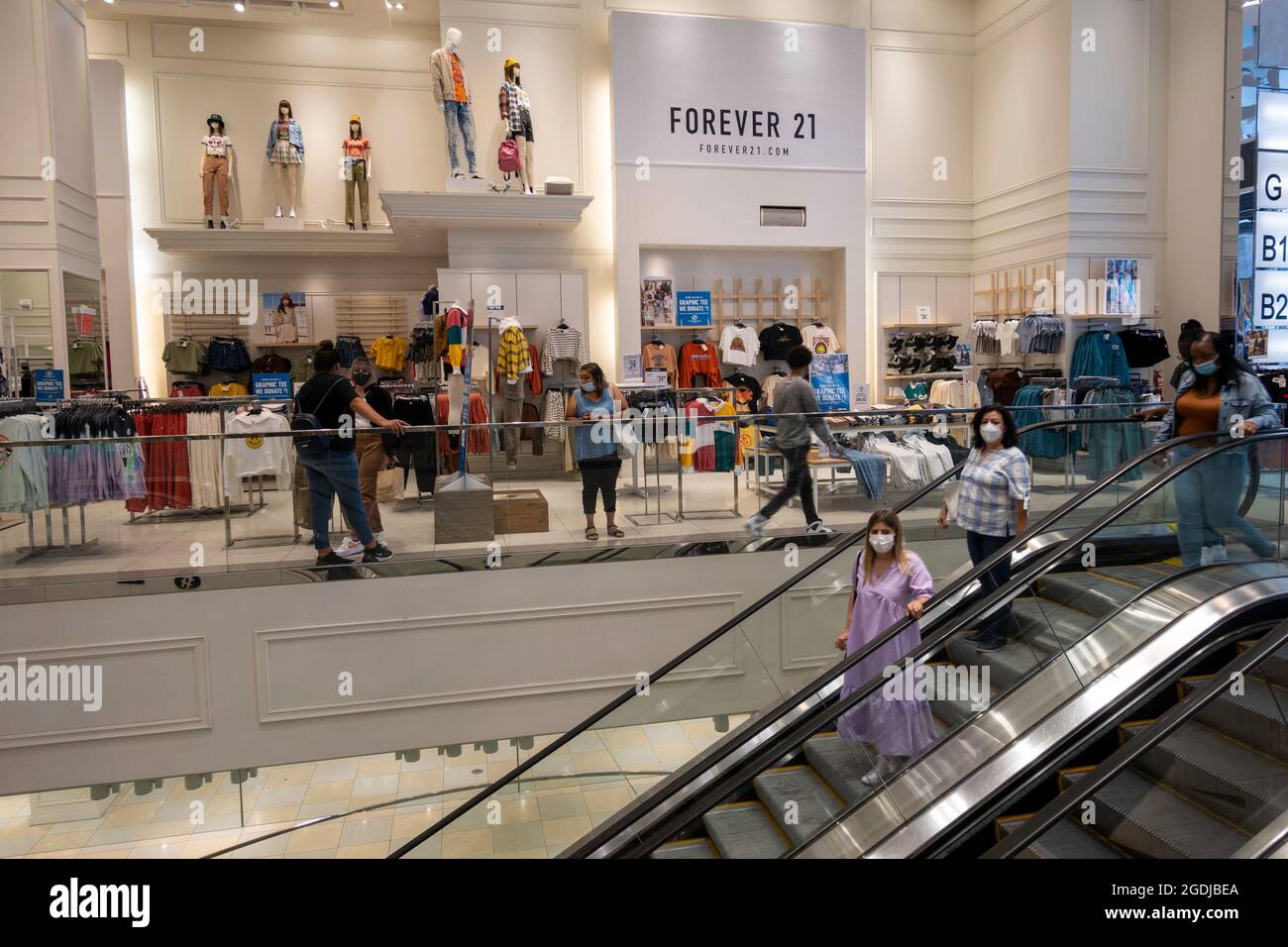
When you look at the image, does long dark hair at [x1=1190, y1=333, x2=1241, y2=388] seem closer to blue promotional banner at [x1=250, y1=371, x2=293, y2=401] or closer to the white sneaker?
the white sneaker

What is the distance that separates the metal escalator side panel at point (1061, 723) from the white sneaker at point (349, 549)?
12.3ft

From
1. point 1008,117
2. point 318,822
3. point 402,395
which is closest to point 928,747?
point 318,822

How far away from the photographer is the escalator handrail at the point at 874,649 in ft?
12.9

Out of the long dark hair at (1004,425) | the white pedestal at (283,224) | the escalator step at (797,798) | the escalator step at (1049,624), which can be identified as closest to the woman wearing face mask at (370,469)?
the escalator step at (797,798)

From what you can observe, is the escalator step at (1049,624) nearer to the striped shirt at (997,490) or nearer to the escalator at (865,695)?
the escalator at (865,695)

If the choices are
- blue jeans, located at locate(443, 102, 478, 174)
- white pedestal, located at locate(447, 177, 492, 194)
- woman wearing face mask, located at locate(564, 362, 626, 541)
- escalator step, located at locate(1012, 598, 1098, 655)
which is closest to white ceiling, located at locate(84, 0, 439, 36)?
blue jeans, located at locate(443, 102, 478, 174)

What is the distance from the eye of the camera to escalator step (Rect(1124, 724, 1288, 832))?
9.01 feet

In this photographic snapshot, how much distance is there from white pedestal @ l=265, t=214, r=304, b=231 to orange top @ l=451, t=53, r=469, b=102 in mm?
2915

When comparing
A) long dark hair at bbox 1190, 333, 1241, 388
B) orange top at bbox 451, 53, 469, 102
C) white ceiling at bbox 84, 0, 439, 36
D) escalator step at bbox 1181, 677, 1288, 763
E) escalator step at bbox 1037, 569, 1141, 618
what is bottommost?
escalator step at bbox 1181, 677, 1288, 763

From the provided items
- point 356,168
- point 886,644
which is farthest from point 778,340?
point 886,644

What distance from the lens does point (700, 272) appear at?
1169 cm

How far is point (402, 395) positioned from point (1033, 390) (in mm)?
6333

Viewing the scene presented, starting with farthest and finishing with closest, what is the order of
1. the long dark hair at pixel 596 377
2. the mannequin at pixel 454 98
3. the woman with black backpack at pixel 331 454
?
the mannequin at pixel 454 98
the long dark hair at pixel 596 377
the woman with black backpack at pixel 331 454

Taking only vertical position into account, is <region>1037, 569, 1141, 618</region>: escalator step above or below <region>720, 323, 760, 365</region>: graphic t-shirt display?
below
